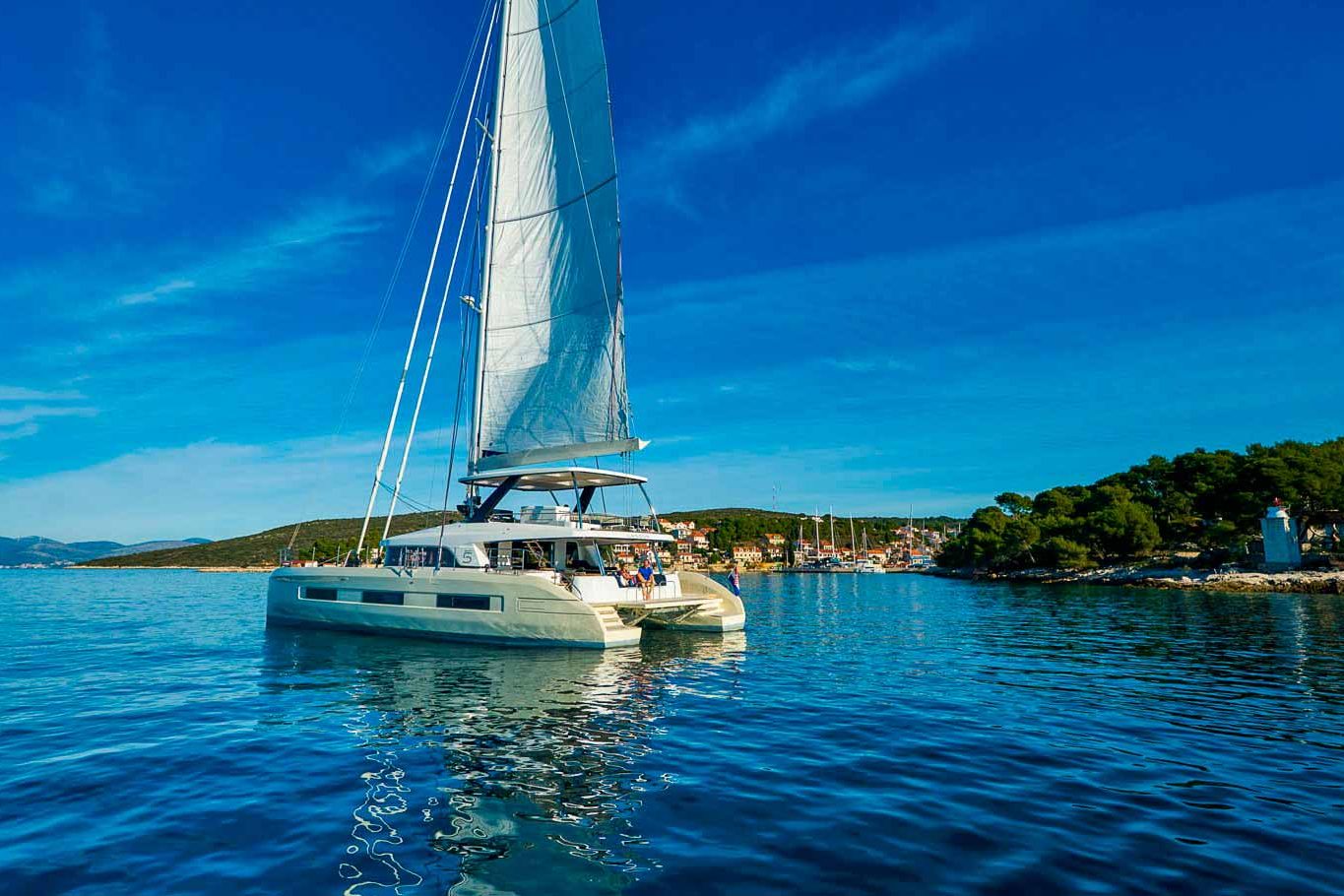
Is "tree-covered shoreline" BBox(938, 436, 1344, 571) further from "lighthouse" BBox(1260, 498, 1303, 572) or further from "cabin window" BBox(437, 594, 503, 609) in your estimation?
"cabin window" BBox(437, 594, 503, 609)

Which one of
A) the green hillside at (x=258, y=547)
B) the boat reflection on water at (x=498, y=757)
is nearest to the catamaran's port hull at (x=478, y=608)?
the boat reflection on water at (x=498, y=757)

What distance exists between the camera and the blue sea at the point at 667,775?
555 centimetres

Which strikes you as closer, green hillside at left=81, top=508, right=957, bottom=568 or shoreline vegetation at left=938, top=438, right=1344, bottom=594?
shoreline vegetation at left=938, top=438, right=1344, bottom=594

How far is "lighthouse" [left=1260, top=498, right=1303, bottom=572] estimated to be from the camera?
5466 centimetres

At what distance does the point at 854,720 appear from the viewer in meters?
11.0

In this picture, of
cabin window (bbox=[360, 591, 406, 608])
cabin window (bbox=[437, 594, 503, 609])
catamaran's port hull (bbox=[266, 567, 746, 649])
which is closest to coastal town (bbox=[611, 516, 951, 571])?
catamaran's port hull (bbox=[266, 567, 746, 649])

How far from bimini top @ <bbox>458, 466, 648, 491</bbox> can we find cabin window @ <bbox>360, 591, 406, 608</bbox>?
399cm

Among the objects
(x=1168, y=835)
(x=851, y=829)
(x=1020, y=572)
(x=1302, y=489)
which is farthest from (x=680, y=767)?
(x=1020, y=572)

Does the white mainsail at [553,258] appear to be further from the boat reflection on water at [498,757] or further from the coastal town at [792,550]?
the coastal town at [792,550]

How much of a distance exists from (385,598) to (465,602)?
3168 mm

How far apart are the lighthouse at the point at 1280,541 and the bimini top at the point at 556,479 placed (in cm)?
5835

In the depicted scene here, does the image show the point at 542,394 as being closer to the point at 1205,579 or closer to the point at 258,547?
the point at 1205,579

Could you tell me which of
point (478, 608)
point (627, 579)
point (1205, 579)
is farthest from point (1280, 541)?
point (478, 608)

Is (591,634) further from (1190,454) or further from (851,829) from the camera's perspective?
(1190,454)
